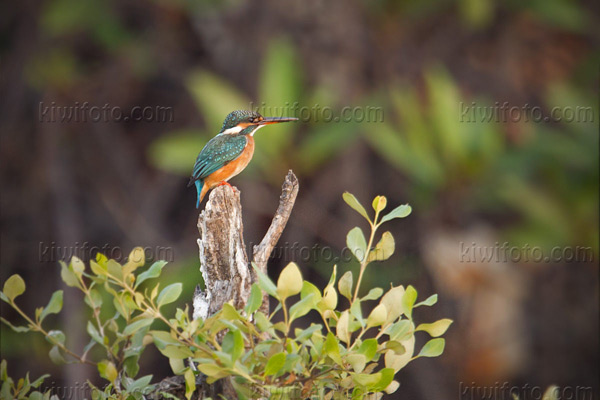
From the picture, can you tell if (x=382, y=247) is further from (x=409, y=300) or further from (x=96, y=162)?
(x=96, y=162)

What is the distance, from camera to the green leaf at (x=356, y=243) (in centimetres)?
181

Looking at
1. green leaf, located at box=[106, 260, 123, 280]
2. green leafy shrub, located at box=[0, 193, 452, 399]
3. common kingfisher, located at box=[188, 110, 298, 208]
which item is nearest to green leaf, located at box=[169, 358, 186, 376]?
green leafy shrub, located at box=[0, 193, 452, 399]

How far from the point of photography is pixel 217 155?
2949 millimetres

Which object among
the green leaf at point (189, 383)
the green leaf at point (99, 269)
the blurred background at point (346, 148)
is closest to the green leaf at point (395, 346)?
the green leaf at point (189, 383)

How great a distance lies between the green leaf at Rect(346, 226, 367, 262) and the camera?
1.81 meters

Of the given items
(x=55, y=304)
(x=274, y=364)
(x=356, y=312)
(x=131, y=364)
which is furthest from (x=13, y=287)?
(x=356, y=312)

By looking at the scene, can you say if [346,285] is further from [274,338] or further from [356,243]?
[274,338]

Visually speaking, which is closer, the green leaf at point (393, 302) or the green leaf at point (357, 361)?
the green leaf at point (357, 361)

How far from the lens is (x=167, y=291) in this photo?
177cm

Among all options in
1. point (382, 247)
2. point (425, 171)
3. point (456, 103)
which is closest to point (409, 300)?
point (382, 247)

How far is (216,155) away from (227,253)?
2.90 feet

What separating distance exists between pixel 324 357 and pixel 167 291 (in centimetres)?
39

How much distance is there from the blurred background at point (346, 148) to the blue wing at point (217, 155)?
2.23 m

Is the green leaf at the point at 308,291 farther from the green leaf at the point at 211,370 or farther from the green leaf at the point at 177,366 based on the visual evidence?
the green leaf at the point at 177,366
